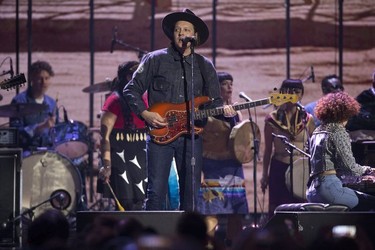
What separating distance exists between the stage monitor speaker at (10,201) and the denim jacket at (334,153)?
133 inches

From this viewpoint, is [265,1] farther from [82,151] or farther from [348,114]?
[348,114]

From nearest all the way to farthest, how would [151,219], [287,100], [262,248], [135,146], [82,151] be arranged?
[262,248]
[151,219]
[287,100]
[135,146]
[82,151]

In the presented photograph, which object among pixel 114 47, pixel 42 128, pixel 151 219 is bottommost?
pixel 151 219

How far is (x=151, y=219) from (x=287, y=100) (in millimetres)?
2573

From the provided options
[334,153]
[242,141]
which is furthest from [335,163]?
[242,141]

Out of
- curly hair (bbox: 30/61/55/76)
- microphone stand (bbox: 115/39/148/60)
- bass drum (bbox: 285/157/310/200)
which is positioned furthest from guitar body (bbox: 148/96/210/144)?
curly hair (bbox: 30/61/55/76)

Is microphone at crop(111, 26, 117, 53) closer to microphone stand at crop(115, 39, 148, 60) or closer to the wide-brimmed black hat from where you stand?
microphone stand at crop(115, 39, 148, 60)

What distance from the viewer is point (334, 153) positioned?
29.6ft

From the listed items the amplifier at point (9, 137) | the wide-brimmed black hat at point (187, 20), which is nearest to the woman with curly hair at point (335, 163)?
the wide-brimmed black hat at point (187, 20)

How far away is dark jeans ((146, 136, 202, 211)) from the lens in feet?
29.0

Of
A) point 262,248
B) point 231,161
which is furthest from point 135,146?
point 262,248

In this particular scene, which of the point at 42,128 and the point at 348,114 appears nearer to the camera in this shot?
the point at 348,114

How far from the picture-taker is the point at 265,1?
1430 cm

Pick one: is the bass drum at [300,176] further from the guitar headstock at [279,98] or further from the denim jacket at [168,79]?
the denim jacket at [168,79]
